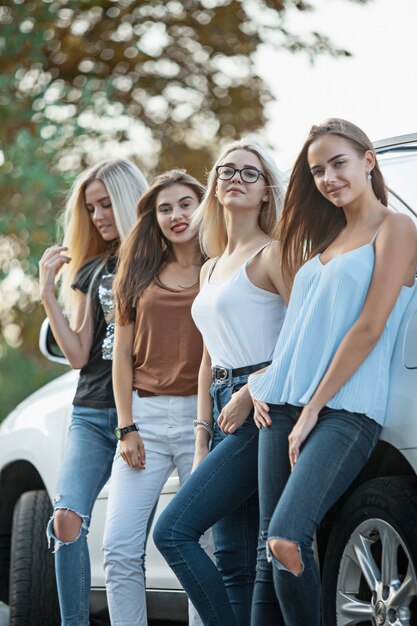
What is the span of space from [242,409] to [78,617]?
1335mm

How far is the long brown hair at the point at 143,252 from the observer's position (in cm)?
477

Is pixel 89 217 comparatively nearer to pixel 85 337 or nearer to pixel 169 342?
pixel 85 337

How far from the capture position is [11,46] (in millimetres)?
13773

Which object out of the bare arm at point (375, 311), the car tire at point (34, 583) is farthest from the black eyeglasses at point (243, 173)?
the car tire at point (34, 583)

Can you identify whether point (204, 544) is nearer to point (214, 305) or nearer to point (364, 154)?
point (214, 305)

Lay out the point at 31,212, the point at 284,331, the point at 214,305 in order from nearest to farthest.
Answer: the point at 284,331 → the point at 214,305 → the point at 31,212

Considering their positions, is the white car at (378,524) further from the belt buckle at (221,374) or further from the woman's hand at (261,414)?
the belt buckle at (221,374)

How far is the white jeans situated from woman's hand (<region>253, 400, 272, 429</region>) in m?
0.73

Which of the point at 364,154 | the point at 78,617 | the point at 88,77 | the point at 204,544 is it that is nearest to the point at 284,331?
the point at 364,154

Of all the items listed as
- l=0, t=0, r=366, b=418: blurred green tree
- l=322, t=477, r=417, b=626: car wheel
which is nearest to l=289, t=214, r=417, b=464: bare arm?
l=322, t=477, r=417, b=626: car wheel

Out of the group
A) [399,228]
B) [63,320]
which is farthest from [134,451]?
[399,228]

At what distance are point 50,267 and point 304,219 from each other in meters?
1.45

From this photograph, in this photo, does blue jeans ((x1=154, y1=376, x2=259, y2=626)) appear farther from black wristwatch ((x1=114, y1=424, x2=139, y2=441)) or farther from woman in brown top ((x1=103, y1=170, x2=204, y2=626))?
black wristwatch ((x1=114, y1=424, x2=139, y2=441))

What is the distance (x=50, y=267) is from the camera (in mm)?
5086
